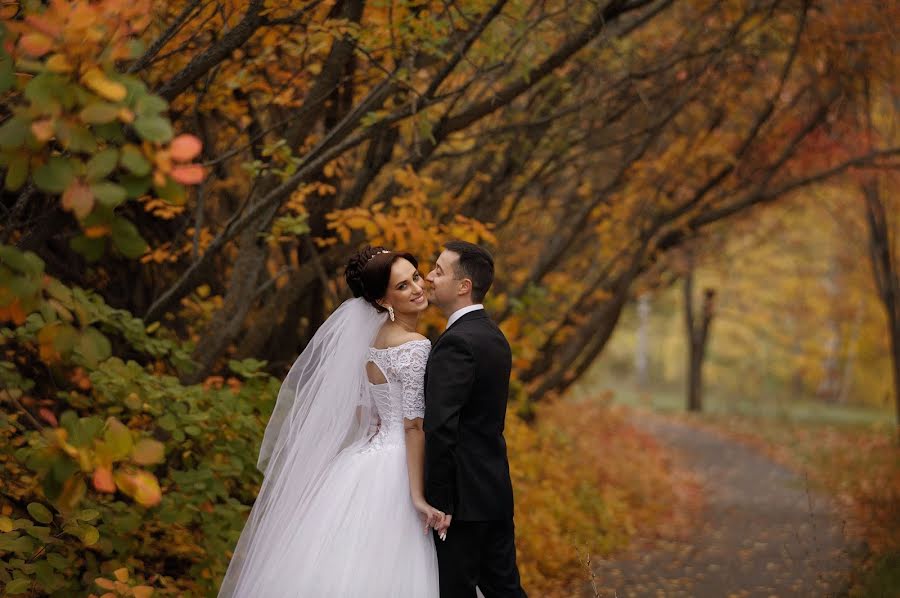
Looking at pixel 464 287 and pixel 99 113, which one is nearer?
pixel 99 113

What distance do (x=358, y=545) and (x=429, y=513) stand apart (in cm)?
31

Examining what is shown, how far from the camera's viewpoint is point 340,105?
253 inches

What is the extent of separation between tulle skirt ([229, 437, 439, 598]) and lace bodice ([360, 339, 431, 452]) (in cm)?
16

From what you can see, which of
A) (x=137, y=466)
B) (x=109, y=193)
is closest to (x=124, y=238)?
(x=109, y=193)

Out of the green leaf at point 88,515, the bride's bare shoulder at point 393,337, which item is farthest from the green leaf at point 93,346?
the bride's bare shoulder at point 393,337

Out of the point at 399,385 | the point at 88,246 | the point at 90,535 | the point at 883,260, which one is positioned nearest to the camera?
the point at 88,246

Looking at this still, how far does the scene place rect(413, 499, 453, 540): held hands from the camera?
11.6 feet

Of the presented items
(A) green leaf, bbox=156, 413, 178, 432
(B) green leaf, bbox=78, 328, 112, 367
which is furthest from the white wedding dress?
(B) green leaf, bbox=78, 328, 112, 367

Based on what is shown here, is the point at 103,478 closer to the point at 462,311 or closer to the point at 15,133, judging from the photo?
the point at 15,133

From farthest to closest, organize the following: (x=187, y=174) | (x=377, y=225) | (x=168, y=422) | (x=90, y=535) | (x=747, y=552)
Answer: (x=747, y=552), (x=377, y=225), (x=168, y=422), (x=90, y=535), (x=187, y=174)

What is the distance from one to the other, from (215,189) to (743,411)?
1880 cm

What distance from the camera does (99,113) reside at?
6.50 feet

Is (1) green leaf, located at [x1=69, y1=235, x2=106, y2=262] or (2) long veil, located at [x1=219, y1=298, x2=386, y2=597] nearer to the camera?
(1) green leaf, located at [x1=69, y1=235, x2=106, y2=262]

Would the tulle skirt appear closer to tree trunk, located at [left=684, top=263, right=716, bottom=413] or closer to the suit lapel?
the suit lapel
